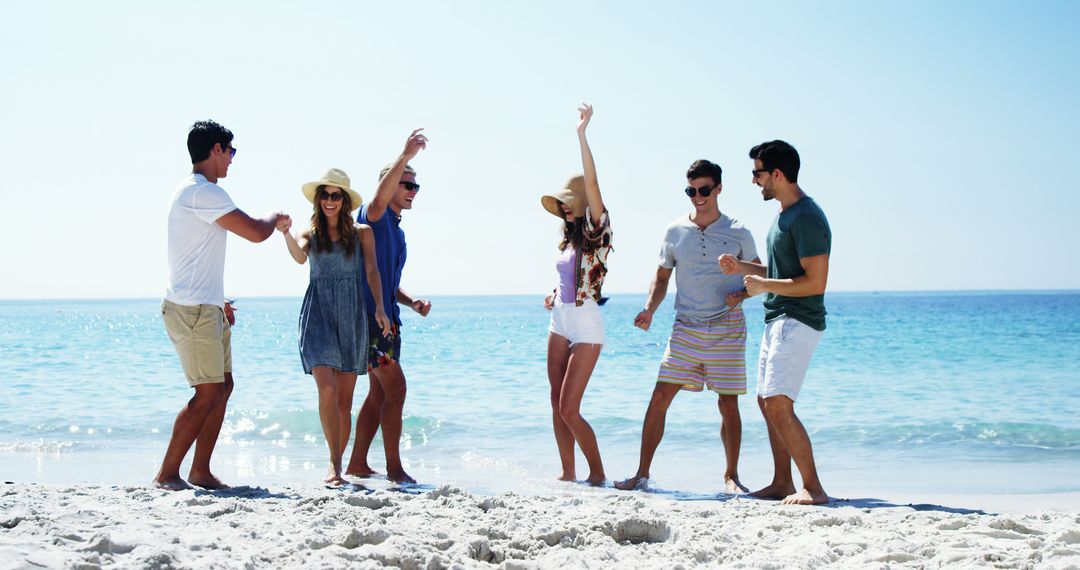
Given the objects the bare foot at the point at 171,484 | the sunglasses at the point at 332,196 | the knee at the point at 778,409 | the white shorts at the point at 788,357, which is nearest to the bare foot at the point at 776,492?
the knee at the point at 778,409

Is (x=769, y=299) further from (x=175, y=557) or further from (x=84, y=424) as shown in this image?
(x=84, y=424)

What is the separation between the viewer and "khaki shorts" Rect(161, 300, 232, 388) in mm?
4930

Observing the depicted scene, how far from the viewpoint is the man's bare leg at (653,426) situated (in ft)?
18.7

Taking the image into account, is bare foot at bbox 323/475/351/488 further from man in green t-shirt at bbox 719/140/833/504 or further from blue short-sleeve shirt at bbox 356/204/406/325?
man in green t-shirt at bbox 719/140/833/504

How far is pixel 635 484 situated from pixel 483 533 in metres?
1.91

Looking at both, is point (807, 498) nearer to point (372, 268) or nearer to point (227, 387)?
point (372, 268)

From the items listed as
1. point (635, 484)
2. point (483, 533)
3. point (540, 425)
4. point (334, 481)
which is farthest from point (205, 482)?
point (540, 425)

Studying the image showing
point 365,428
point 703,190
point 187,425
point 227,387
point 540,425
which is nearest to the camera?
point 187,425

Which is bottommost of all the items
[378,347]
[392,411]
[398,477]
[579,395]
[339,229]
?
[398,477]

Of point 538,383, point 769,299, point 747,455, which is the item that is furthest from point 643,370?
point 769,299

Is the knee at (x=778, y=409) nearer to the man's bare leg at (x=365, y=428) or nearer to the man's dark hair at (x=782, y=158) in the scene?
the man's dark hair at (x=782, y=158)

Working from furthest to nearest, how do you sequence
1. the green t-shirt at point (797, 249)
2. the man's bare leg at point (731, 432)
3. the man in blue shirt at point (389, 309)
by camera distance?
the man's bare leg at point (731, 432), the man in blue shirt at point (389, 309), the green t-shirt at point (797, 249)

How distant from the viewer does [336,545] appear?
366cm

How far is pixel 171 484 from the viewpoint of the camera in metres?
5.07
